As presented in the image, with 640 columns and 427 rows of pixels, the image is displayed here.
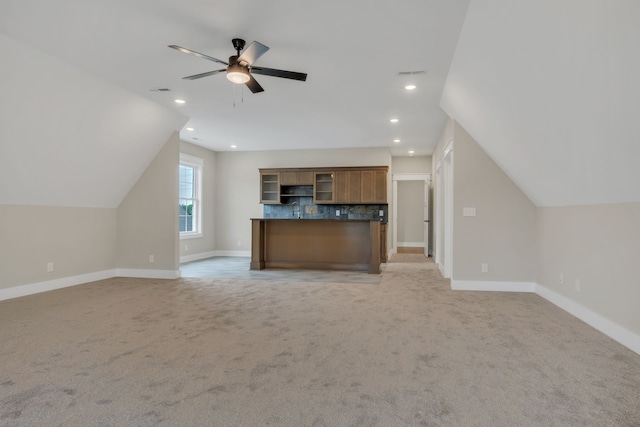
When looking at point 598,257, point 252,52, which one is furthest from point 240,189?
point 598,257

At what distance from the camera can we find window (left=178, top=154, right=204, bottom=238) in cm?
856

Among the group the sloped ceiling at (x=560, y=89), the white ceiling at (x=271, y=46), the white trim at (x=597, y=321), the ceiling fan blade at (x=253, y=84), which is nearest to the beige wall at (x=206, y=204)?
the white ceiling at (x=271, y=46)

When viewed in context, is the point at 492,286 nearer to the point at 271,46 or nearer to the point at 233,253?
the point at 271,46

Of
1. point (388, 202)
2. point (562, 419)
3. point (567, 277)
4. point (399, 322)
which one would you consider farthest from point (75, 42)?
point (388, 202)

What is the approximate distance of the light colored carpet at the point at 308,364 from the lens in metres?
2.02

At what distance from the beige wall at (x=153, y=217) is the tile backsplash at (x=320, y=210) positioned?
127 inches

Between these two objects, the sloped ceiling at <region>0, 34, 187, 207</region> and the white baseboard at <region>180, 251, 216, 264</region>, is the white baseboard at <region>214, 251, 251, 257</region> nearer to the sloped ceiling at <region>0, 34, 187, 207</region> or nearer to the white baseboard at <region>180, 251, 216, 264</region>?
the white baseboard at <region>180, 251, 216, 264</region>

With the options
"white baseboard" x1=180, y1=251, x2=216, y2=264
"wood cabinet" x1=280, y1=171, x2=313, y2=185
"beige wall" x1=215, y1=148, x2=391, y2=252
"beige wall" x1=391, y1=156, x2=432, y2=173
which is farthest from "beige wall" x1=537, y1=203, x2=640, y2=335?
"white baseboard" x1=180, y1=251, x2=216, y2=264

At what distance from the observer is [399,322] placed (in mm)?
3723

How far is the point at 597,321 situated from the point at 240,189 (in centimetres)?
773

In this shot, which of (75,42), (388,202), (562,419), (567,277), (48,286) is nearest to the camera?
(562,419)

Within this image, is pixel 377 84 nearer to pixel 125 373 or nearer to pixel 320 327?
pixel 320 327

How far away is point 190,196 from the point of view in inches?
347

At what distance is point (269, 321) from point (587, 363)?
2626mm
